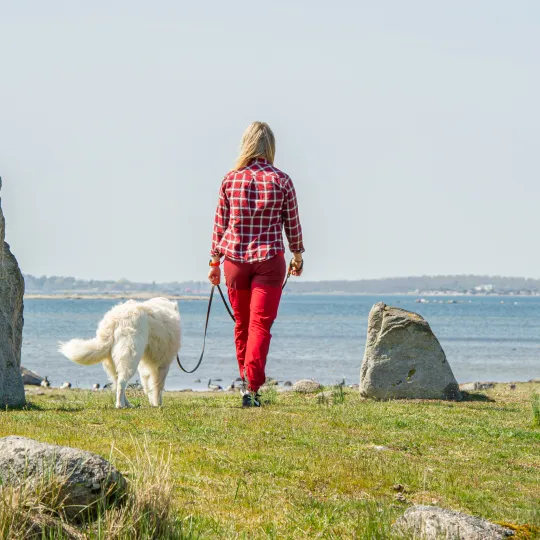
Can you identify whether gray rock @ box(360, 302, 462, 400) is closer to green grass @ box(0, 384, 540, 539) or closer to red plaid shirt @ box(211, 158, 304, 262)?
green grass @ box(0, 384, 540, 539)

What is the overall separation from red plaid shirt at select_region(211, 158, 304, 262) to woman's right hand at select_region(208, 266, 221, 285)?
0.20m

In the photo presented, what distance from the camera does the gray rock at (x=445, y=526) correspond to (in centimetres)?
500

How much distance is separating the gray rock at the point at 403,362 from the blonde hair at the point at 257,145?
399 cm

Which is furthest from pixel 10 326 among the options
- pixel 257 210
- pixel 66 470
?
pixel 66 470

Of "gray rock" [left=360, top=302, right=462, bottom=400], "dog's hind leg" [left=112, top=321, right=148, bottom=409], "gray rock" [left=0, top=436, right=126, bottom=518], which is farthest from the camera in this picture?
"gray rock" [left=360, top=302, right=462, bottom=400]

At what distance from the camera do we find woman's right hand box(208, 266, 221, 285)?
405 inches

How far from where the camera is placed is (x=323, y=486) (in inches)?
260

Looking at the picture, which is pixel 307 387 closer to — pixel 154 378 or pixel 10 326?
pixel 154 378

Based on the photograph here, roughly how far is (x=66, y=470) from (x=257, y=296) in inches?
214

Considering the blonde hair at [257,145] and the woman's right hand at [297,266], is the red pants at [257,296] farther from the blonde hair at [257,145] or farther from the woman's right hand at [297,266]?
the blonde hair at [257,145]

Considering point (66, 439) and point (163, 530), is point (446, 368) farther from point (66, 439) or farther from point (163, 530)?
point (163, 530)

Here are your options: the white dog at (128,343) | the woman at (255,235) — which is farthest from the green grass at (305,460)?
the woman at (255,235)

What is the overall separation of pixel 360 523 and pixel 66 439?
3204 millimetres

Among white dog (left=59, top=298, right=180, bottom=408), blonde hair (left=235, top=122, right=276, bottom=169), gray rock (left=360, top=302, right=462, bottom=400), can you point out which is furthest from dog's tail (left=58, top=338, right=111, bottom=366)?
gray rock (left=360, top=302, right=462, bottom=400)
